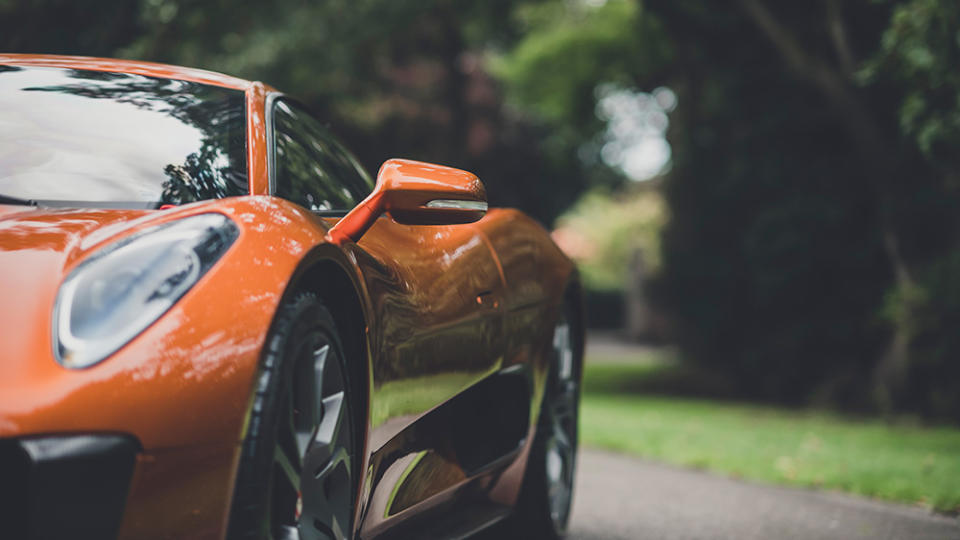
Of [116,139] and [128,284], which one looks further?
[116,139]

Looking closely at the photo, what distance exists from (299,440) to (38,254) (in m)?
0.61

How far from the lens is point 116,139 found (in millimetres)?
3000

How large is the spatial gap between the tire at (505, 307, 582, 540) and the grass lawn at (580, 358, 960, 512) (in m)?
2.10

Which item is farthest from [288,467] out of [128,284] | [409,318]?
[409,318]

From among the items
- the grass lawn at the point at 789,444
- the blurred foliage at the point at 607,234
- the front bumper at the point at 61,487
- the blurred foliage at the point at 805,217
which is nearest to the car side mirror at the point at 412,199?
Answer: the front bumper at the point at 61,487

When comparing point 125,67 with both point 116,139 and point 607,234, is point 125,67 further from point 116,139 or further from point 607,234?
point 607,234

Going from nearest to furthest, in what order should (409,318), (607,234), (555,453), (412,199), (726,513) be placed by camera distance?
1. (412,199)
2. (409,318)
3. (555,453)
4. (726,513)
5. (607,234)

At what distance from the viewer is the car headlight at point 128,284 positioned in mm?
2059

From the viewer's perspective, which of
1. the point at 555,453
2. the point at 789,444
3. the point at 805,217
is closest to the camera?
the point at 555,453

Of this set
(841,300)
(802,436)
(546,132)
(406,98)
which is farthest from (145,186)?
(546,132)

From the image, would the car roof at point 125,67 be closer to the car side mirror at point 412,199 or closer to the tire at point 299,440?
the car side mirror at point 412,199

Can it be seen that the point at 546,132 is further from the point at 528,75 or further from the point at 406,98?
the point at 528,75

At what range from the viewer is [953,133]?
824cm

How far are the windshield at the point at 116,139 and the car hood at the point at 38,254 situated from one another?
0.20 meters
